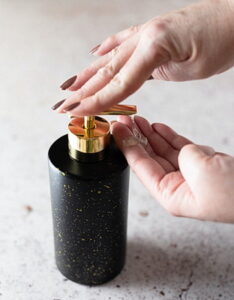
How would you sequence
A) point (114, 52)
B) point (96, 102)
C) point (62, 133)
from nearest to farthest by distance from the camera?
point (96, 102) < point (114, 52) < point (62, 133)

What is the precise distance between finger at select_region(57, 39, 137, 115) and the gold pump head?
0.10 ft

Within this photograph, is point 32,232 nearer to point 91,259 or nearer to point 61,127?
point 91,259

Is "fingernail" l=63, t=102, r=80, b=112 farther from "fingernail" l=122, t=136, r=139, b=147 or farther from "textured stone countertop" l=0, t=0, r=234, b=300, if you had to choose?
"textured stone countertop" l=0, t=0, r=234, b=300

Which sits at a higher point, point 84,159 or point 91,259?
point 84,159

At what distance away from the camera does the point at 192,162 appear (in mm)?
679

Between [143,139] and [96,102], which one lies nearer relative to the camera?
[96,102]

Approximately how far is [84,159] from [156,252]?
0.78 feet

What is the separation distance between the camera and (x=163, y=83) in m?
1.21

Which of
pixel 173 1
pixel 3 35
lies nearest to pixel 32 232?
pixel 3 35

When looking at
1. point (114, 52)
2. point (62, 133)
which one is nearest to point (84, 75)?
point (114, 52)

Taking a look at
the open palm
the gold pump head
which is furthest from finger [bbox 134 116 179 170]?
the gold pump head

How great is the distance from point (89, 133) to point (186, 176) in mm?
133

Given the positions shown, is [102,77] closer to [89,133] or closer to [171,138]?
[89,133]

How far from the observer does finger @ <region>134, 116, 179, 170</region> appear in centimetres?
79
